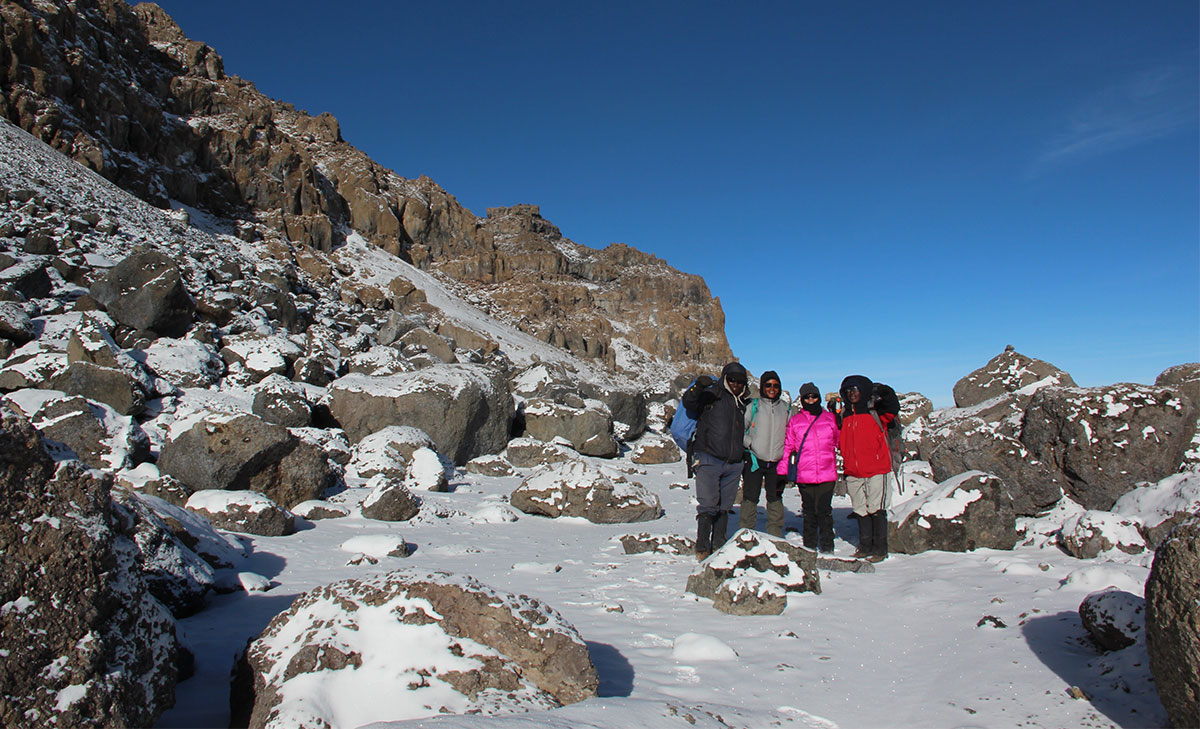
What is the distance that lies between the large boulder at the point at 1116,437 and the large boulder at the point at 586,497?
5.22 metres

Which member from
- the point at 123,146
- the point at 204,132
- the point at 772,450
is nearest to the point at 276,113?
the point at 204,132

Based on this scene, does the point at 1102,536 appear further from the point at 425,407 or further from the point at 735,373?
the point at 425,407

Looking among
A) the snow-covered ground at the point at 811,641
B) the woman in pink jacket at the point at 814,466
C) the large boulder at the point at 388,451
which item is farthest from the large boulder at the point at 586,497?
the woman in pink jacket at the point at 814,466

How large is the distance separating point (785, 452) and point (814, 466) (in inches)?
13.2

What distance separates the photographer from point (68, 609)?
8.70 ft

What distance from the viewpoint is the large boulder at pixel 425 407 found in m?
12.6

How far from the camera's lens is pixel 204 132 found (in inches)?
1829

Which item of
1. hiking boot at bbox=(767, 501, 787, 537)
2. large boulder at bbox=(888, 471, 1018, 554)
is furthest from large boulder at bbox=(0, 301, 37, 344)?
large boulder at bbox=(888, 471, 1018, 554)

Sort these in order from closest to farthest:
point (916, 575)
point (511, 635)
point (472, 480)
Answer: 1. point (511, 635)
2. point (916, 575)
3. point (472, 480)

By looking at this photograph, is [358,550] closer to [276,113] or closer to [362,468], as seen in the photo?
[362,468]

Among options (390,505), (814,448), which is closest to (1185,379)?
(814,448)

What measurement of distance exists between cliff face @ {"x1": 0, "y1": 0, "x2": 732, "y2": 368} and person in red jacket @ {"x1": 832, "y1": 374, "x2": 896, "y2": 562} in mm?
37885

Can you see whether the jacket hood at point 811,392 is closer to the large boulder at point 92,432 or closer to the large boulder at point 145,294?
the large boulder at point 92,432

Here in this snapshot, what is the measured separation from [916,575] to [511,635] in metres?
3.97
